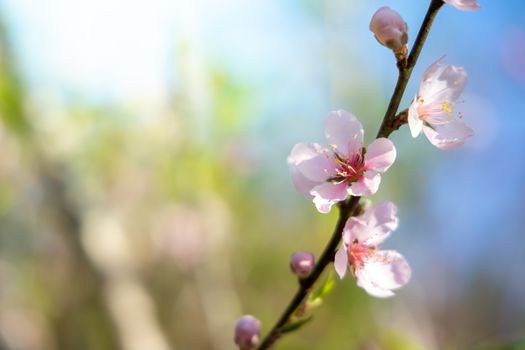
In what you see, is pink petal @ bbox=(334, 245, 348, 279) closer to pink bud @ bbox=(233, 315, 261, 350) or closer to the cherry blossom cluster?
the cherry blossom cluster

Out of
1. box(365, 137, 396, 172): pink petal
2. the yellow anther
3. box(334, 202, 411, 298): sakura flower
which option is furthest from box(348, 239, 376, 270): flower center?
the yellow anther

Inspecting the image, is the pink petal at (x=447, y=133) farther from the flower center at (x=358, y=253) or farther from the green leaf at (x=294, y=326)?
the green leaf at (x=294, y=326)

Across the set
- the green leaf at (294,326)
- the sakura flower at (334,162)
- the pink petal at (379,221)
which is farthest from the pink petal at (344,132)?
the green leaf at (294,326)

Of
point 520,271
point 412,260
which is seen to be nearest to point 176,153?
point 412,260

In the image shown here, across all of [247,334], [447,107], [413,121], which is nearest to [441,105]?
[447,107]

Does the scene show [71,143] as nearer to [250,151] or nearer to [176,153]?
[176,153]

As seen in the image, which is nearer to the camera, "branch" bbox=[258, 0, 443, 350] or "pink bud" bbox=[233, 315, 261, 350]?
"branch" bbox=[258, 0, 443, 350]

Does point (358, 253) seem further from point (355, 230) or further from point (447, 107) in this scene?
point (447, 107)
